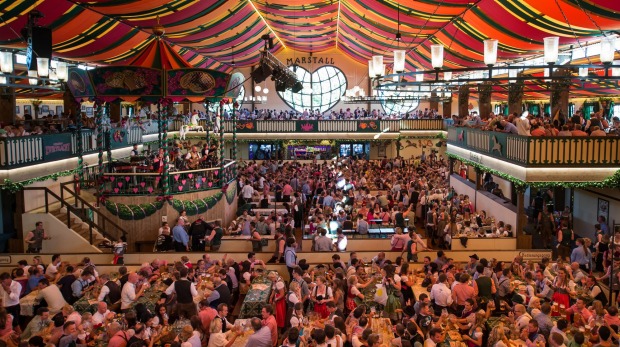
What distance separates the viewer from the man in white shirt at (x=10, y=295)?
32.8 feet

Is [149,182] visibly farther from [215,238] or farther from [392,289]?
[392,289]

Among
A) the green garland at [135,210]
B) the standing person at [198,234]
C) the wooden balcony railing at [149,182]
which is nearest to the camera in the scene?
the standing person at [198,234]

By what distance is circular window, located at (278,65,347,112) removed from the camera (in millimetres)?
40688

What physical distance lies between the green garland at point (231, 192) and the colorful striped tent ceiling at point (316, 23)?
179 inches

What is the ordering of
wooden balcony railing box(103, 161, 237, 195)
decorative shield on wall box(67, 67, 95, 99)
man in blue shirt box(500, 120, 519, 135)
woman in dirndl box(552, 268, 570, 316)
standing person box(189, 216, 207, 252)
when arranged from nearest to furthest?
woman in dirndl box(552, 268, 570, 316) → standing person box(189, 216, 207, 252) → decorative shield on wall box(67, 67, 95, 99) → man in blue shirt box(500, 120, 519, 135) → wooden balcony railing box(103, 161, 237, 195)

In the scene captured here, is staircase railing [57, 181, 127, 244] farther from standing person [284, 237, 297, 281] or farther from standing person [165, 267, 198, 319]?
standing person [165, 267, 198, 319]

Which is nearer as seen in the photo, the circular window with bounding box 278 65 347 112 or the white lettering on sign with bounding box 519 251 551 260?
the white lettering on sign with bounding box 519 251 551 260

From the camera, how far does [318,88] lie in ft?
134

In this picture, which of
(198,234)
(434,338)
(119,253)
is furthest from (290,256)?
(434,338)

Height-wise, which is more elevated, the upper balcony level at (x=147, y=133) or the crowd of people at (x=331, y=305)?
the upper balcony level at (x=147, y=133)

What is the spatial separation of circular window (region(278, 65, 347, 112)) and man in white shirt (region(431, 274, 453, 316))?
31814 mm

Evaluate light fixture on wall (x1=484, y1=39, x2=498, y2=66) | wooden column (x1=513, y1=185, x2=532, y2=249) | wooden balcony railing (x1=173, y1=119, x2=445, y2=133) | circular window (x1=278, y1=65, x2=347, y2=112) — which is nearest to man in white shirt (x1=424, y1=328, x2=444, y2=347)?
light fixture on wall (x1=484, y1=39, x2=498, y2=66)

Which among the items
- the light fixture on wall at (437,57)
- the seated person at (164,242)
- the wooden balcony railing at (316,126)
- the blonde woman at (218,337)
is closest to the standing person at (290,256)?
the seated person at (164,242)

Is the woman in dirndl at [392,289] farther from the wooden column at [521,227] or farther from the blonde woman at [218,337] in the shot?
the wooden column at [521,227]
